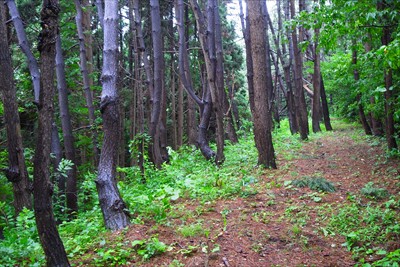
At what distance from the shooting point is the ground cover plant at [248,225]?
14.6ft

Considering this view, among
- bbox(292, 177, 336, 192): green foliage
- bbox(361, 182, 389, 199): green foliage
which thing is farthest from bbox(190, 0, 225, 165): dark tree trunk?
bbox(361, 182, 389, 199): green foliage

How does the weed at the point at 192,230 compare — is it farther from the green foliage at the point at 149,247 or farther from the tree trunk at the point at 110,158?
the tree trunk at the point at 110,158

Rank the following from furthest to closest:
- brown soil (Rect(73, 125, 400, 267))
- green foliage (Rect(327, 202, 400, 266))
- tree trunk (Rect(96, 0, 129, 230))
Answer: tree trunk (Rect(96, 0, 129, 230)) < green foliage (Rect(327, 202, 400, 266)) < brown soil (Rect(73, 125, 400, 267))

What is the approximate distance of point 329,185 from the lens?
6.96 metres

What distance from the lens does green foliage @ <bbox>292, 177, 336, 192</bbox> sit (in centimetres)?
686

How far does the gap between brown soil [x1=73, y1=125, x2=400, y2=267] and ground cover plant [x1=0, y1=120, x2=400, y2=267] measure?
0.5 inches

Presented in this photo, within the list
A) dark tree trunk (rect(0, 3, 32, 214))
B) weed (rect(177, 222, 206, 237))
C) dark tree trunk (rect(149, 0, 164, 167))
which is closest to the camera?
weed (rect(177, 222, 206, 237))

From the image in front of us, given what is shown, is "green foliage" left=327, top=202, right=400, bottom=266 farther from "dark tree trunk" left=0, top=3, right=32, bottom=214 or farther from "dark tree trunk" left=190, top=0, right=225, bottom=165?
"dark tree trunk" left=0, top=3, right=32, bottom=214

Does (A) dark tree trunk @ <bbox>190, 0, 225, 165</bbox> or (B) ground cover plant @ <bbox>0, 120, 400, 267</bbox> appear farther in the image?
(A) dark tree trunk @ <bbox>190, 0, 225, 165</bbox>

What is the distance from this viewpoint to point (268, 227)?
210 inches

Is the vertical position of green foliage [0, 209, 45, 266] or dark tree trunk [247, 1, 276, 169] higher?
dark tree trunk [247, 1, 276, 169]

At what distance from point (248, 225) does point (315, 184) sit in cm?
227

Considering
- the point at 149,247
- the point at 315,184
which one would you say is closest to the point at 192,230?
the point at 149,247

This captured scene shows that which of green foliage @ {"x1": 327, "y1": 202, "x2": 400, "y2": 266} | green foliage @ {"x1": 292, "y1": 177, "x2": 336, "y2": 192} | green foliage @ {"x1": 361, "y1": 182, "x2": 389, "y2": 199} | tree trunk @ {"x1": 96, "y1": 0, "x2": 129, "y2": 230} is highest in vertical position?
tree trunk @ {"x1": 96, "y1": 0, "x2": 129, "y2": 230}
